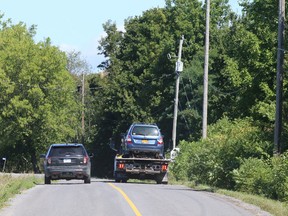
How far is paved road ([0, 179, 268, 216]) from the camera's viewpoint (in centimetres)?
1705

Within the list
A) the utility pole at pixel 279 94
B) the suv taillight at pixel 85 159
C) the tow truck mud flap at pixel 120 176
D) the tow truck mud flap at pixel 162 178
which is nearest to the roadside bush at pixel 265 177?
the utility pole at pixel 279 94

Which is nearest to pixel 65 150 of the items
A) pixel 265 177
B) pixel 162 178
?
pixel 162 178

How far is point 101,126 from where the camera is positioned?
246ft

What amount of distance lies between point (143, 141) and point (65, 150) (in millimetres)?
5149

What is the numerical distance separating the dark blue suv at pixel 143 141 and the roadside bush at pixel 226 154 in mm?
2211

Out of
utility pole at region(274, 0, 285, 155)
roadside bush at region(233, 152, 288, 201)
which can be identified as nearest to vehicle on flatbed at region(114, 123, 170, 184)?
roadside bush at region(233, 152, 288, 201)

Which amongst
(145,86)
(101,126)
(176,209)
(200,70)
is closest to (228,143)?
(176,209)

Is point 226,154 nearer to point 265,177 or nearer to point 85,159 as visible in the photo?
point 265,177

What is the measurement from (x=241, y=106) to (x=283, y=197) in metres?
16.1

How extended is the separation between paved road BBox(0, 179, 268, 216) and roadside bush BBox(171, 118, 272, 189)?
7.03m

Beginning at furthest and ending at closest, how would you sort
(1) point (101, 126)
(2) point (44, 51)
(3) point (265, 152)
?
(1) point (101, 126)
(2) point (44, 51)
(3) point (265, 152)

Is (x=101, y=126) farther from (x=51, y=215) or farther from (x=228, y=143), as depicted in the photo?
(x=51, y=215)

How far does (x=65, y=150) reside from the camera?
30562 mm

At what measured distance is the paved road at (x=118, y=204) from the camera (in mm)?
17047
